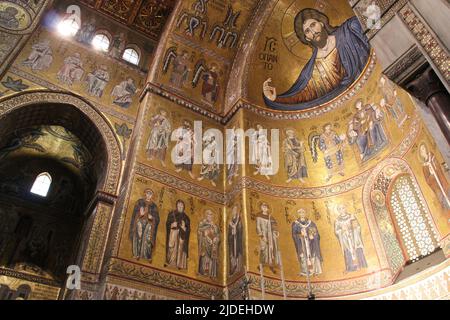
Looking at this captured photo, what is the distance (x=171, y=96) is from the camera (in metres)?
10.6

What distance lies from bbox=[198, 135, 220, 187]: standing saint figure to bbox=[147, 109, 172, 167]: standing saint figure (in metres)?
1.09

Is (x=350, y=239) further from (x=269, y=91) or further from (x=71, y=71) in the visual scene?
(x=71, y=71)

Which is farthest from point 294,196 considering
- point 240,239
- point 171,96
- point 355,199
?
point 171,96

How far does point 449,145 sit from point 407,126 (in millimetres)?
4229

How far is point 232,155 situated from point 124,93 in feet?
14.0

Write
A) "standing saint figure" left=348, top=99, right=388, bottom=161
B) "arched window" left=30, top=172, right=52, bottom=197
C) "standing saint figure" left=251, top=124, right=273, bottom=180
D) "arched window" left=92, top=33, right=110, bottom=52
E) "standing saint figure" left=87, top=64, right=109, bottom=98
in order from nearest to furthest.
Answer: "standing saint figure" left=348, top=99, right=388, bottom=161 → "standing saint figure" left=251, top=124, right=273, bottom=180 → "standing saint figure" left=87, top=64, right=109, bottom=98 → "arched window" left=92, top=33, right=110, bottom=52 → "arched window" left=30, top=172, right=52, bottom=197

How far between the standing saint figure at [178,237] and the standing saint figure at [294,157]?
2.94 metres

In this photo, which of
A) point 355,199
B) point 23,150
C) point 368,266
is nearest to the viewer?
point 368,266

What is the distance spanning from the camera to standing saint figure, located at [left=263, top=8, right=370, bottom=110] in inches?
404

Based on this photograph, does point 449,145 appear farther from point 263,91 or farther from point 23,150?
point 23,150

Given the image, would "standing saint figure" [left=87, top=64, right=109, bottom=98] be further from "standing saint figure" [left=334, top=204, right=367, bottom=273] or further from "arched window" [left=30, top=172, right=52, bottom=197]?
"standing saint figure" [left=334, top=204, right=367, bottom=273]

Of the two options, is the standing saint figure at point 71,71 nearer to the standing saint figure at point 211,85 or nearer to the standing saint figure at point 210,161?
the standing saint figure at point 211,85

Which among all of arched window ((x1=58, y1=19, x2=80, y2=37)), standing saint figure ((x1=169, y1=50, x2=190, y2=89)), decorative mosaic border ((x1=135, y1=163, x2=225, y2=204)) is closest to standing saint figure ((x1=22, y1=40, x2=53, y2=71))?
arched window ((x1=58, y1=19, x2=80, y2=37))
